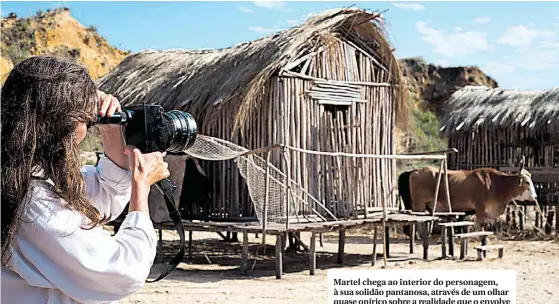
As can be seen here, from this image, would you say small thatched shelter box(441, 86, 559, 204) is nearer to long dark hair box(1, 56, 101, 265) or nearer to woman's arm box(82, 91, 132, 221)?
woman's arm box(82, 91, 132, 221)

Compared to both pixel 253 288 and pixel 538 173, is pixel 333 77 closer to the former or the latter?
pixel 253 288

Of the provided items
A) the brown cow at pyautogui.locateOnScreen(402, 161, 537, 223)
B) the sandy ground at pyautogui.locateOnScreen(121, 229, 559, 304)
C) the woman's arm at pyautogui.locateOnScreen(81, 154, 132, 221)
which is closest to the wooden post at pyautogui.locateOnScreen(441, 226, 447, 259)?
the sandy ground at pyautogui.locateOnScreen(121, 229, 559, 304)

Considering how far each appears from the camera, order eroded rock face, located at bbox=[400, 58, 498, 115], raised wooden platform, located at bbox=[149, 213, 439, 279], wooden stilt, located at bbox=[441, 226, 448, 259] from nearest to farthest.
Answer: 1. raised wooden platform, located at bbox=[149, 213, 439, 279]
2. wooden stilt, located at bbox=[441, 226, 448, 259]
3. eroded rock face, located at bbox=[400, 58, 498, 115]

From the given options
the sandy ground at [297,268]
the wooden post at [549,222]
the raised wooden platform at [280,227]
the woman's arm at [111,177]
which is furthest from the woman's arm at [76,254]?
the wooden post at [549,222]

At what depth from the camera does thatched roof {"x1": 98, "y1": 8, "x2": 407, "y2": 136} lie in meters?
11.1

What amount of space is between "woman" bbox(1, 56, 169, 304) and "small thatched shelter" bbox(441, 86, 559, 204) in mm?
16502

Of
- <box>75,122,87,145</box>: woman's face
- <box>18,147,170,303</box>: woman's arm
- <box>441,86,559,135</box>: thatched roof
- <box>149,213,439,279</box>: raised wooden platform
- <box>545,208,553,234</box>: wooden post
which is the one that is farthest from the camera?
<box>441,86,559,135</box>: thatched roof

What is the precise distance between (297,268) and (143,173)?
9.55 metres

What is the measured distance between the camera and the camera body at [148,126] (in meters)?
2.51

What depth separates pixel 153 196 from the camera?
11.4 m

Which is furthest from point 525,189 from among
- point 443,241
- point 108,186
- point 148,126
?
point 148,126

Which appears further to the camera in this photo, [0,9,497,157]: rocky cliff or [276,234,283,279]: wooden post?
[0,9,497,157]: rocky cliff

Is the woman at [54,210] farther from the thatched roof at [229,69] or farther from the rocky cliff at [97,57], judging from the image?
the rocky cliff at [97,57]

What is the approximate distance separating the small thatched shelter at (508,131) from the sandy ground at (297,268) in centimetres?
260
